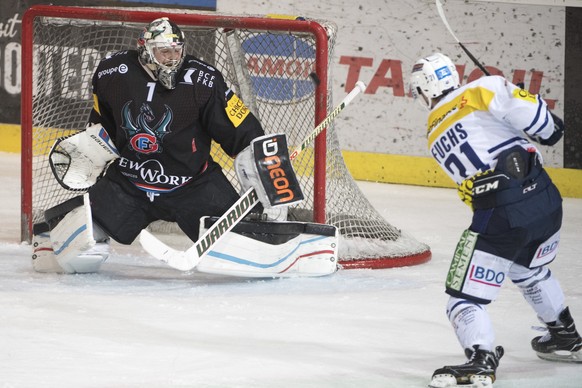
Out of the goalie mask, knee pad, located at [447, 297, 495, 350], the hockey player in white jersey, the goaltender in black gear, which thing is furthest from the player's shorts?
knee pad, located at [447, 297, 495, 350]

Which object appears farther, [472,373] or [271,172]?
[271,172]

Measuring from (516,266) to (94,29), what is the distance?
2.68 m

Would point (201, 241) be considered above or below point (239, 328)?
above

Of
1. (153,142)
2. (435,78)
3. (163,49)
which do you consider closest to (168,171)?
(153,142)

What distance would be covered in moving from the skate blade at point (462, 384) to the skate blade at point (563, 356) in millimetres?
443

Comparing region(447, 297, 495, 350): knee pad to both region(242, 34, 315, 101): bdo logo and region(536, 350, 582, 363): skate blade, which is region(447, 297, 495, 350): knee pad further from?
region(242, 34, 315, 101): bdo logo

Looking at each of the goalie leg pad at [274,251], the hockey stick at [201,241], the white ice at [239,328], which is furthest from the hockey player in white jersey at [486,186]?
the goalie leg pad at [274,251]

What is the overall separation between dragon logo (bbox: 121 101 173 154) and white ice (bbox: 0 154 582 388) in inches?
20.1

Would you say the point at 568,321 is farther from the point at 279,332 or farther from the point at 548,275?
the point at 279,332

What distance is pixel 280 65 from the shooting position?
5562 millimetres

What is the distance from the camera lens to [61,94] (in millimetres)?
5727

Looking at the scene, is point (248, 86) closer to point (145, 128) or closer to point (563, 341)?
point (145, 128)

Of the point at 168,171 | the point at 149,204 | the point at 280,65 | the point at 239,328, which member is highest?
the point at 280,65

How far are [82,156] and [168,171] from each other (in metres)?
0.37
